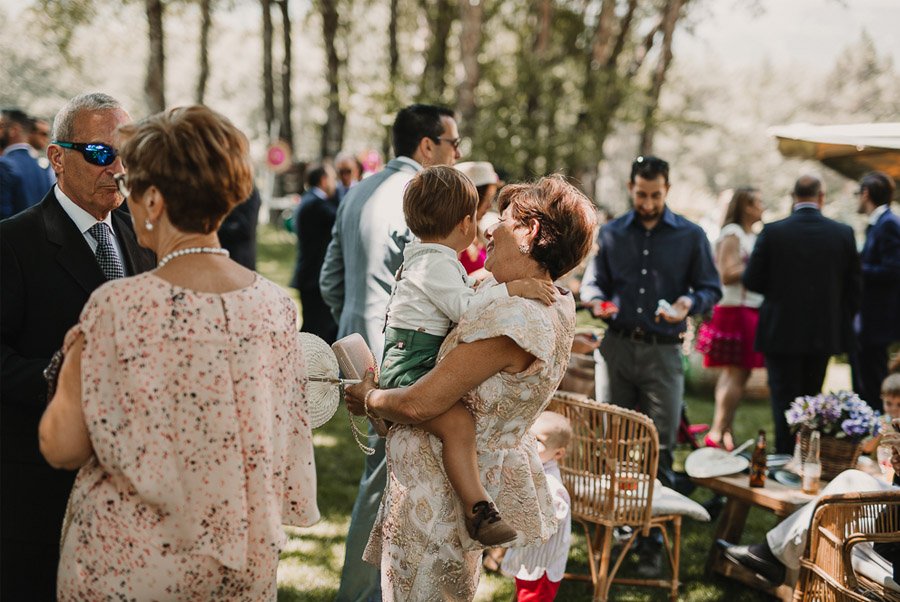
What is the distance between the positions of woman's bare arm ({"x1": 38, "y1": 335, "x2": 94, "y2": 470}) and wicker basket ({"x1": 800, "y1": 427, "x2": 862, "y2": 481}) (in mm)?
4062

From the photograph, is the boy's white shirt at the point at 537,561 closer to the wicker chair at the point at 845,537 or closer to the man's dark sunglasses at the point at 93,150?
the wicker chair at the point at 845,537

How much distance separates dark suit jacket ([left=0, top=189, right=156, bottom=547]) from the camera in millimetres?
2287

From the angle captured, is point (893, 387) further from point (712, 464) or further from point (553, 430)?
point (553, 430)

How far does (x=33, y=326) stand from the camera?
7.55 feet

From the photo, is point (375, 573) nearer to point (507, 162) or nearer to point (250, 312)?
point (250, 312)

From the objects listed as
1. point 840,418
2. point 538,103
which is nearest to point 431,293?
point 840,418

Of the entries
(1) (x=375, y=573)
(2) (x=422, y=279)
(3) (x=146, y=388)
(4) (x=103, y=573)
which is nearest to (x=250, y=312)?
(3) (x=146, y=388)

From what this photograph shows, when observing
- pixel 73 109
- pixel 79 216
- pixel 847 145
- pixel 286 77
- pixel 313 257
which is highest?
pixel 286 77

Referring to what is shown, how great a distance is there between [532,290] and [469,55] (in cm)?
1037

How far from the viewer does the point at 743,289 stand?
7.38 metres

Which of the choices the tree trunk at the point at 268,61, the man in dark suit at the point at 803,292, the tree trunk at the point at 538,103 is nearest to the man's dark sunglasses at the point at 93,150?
the man in dark suit at the point at 803,292

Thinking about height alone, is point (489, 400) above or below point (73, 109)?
below

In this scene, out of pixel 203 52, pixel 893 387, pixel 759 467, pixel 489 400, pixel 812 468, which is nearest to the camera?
pixel 489 400

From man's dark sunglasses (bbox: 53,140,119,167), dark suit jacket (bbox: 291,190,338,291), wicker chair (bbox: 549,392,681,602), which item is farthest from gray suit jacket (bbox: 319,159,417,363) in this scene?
dark suit jacket (bbox: 291,190,338,291)
